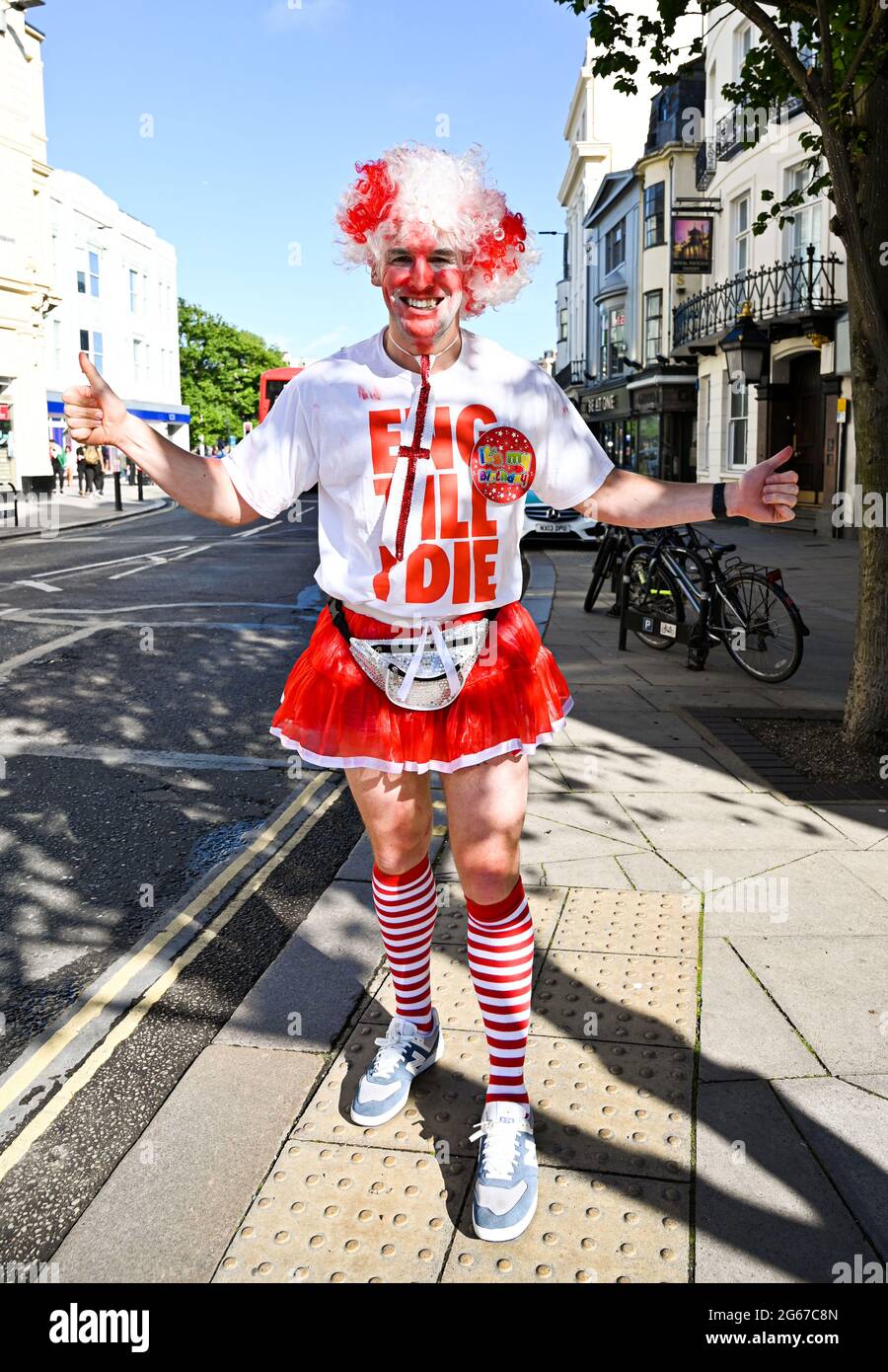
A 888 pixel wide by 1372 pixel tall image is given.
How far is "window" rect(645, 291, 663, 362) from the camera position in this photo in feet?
120

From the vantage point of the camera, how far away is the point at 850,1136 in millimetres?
2510

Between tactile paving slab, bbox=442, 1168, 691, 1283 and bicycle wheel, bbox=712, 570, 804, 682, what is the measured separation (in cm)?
561

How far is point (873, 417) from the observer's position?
222 inches

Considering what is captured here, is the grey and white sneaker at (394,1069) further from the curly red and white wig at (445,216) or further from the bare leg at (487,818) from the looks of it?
the curly red and white wig at (445,216)

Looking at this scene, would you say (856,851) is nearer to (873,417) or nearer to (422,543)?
(873,417)

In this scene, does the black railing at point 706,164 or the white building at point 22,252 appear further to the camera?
the white building at point 22,252

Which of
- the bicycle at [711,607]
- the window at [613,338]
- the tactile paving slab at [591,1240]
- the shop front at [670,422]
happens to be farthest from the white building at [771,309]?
the tactile paving slab at [591,1240]

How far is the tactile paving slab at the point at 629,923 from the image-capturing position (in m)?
3.54

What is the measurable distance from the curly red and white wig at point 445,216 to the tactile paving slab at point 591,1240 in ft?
6.39

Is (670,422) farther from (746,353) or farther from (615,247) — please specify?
(746,353)

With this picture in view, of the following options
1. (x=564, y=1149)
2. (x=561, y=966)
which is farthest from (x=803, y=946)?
(x=564, y=1149)

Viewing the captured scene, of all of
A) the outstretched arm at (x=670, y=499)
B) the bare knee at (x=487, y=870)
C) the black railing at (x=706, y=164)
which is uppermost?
the black railing at (x=706, y=164)

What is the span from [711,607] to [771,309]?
17.6m

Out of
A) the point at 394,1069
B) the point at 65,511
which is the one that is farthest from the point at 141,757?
the point at 65,511
